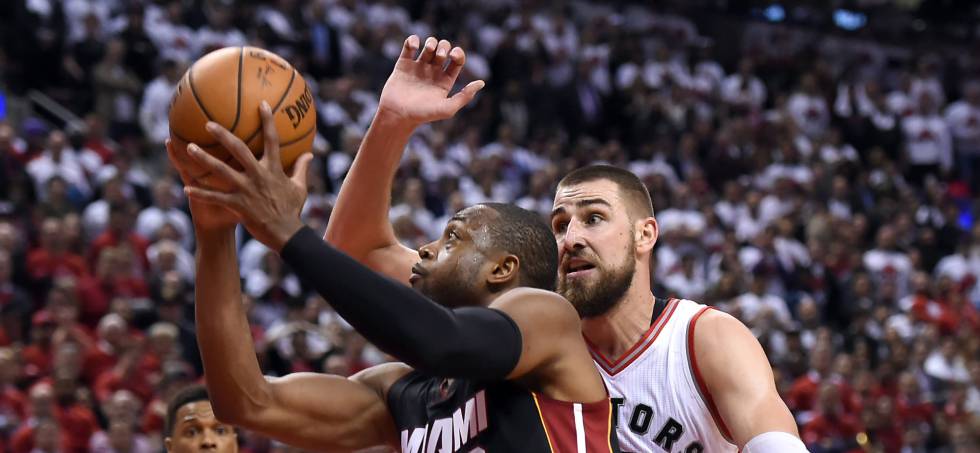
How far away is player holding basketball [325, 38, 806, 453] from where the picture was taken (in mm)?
3770

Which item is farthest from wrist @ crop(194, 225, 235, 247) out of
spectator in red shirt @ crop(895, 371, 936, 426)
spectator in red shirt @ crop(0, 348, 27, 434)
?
spectator in red shirt @ crop(895, 371, 936, 426)

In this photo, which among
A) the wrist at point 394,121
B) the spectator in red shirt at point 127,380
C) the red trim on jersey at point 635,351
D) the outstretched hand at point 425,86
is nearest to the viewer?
A: the outstretched hand at point 425,86

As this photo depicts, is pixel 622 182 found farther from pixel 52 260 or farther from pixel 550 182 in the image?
pixel 550 182

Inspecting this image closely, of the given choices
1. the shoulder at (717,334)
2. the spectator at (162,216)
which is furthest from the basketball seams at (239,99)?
the spectator at (162,216)

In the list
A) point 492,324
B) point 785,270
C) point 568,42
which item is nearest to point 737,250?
point 785,270

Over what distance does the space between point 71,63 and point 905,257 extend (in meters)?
9.10

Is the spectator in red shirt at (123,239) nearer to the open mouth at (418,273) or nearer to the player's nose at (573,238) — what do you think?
the player's nose at (573,238)

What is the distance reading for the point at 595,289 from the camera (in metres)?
4.03

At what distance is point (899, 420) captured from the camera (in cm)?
1198

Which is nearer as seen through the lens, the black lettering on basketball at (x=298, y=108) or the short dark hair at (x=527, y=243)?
the black lettering on basketball at (x=298, y=108)

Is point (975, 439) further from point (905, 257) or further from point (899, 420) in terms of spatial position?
point (905, 257)

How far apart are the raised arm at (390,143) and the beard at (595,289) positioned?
472 millimetres

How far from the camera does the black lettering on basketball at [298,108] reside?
2.93 metres

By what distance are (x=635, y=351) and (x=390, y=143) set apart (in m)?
0.97
